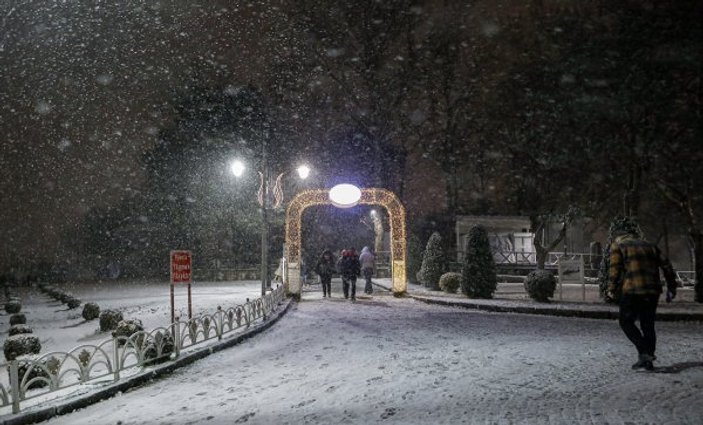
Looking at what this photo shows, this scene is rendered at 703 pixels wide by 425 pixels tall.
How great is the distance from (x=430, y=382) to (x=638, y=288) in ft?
9.23

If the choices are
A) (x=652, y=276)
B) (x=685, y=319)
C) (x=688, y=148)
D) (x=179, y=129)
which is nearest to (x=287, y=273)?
(x=685, y=319)

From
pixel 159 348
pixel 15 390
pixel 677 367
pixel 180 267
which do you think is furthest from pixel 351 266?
pixel 15 390

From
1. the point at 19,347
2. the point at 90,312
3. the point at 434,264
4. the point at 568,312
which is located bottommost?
the point at 568,312

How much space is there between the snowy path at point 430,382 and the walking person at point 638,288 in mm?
417

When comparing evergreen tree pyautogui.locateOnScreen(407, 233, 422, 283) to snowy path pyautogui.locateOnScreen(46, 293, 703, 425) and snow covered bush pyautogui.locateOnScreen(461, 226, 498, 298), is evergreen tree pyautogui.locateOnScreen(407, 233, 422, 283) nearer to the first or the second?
snow covered bush pyautogui.locateOnScreen(461, 226, 498, 298)

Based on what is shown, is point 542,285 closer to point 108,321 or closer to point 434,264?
point 434,264

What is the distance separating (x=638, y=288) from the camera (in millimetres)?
7207

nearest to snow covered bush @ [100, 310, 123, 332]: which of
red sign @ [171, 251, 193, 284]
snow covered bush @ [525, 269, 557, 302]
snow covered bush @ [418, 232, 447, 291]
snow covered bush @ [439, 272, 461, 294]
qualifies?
red sign @ [171, 251, 193, 284]

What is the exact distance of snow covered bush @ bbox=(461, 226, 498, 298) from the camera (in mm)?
20766

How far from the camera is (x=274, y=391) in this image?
7.18 m

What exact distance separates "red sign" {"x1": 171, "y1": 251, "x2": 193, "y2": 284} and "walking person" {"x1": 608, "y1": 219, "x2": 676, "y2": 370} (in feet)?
23.7

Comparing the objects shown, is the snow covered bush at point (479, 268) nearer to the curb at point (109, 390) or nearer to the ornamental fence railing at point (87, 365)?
the ornamental fence railing at point (87, 365)

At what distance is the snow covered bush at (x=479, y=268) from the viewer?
68.1 ft

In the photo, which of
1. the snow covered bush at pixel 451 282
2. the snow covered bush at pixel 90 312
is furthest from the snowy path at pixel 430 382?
the snow covered bush at pixel 451 282
